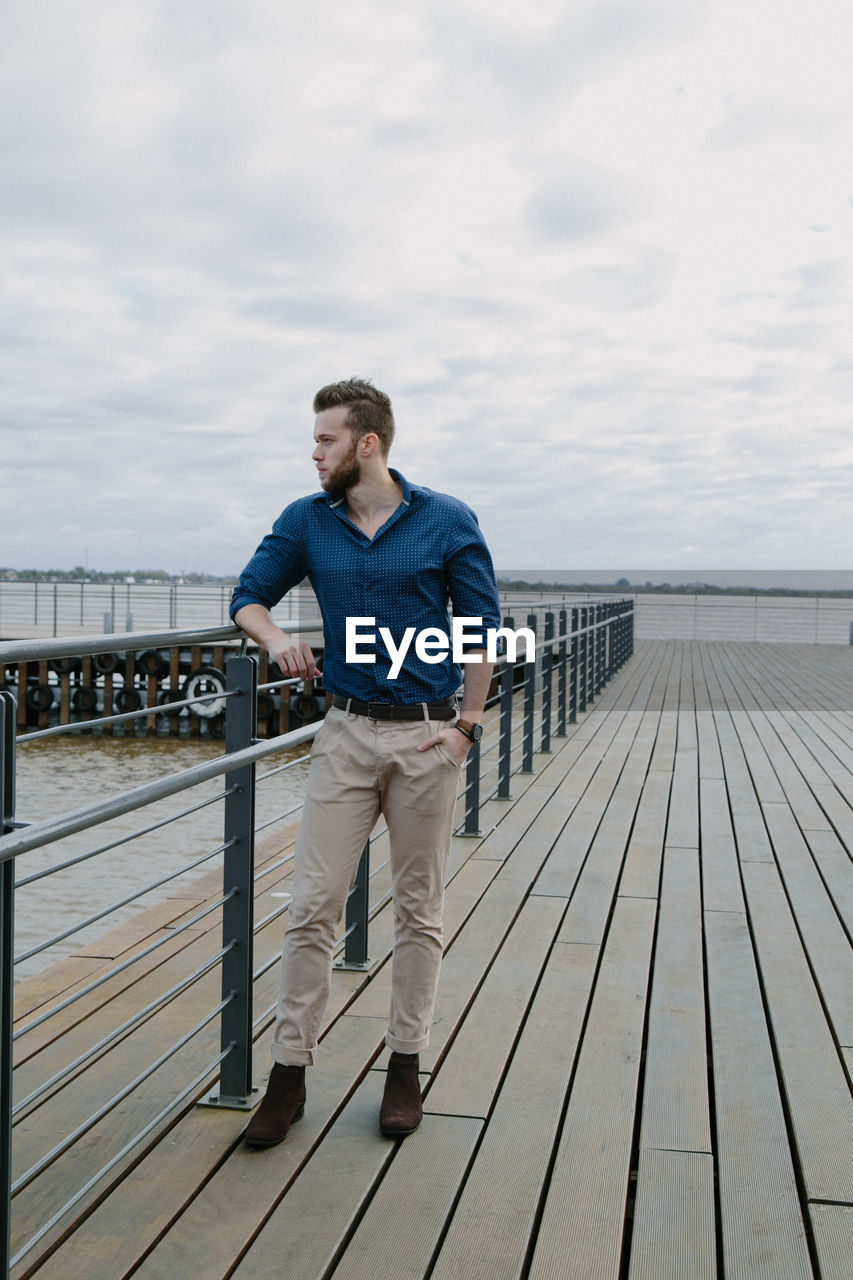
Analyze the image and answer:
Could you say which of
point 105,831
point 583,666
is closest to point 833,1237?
point 105,831

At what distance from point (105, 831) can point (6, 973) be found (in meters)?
8.40

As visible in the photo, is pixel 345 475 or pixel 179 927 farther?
pixel 179 927

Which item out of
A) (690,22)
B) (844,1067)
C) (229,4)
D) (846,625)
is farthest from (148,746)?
(846,625)

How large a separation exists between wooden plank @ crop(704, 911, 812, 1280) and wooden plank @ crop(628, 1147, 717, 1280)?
0.10 feet

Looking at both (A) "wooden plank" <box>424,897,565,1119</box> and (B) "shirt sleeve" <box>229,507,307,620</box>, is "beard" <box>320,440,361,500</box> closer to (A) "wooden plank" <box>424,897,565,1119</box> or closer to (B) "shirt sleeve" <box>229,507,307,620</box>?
(B) "shirt sleeve" <box>229,507,307,620</box>

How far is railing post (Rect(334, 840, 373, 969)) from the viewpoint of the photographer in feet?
10.8

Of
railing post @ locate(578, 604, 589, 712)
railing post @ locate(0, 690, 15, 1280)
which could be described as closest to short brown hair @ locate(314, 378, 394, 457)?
railing post @ locate(0, 690, 15, 1280)

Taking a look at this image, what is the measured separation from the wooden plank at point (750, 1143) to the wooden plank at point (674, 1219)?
0.10 ft

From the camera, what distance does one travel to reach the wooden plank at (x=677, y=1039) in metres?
2.39

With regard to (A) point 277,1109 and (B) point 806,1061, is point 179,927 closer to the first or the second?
(A) point 277,1109

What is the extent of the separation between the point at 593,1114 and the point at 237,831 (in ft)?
3.23

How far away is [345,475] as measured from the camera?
7.27 feet

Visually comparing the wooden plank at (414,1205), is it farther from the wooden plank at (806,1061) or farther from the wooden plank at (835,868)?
the wooden plank at (835,868)

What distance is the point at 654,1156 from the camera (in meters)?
2.27
